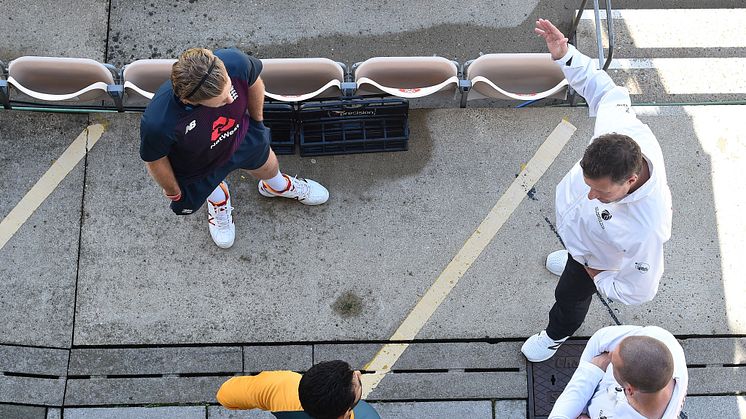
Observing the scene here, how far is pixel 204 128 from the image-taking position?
152 inches

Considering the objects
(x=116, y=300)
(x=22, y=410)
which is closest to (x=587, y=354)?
(x=116, y=300)

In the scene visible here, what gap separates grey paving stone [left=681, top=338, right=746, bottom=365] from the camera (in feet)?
16.9

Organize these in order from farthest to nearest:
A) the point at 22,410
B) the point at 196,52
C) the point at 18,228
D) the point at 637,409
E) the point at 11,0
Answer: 1. the point at 11,0
2. the point at 18,228
3. the point at 22,410
4. the point at 196,52
5. the point at 637,409

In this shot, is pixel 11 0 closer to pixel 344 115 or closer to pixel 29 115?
pixel 29 115

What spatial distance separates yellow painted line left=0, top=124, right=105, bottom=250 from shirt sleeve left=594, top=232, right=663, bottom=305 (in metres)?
3.83

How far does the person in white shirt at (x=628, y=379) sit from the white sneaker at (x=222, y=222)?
105 inches

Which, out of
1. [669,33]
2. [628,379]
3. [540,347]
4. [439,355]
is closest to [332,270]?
[439,355]

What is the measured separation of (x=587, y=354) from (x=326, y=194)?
242cm

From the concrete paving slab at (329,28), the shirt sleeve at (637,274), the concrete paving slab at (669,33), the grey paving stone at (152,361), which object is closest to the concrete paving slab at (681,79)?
the concrete paving slab at (669,33)

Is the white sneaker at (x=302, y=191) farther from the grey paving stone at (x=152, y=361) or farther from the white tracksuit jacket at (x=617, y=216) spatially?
the white tracksuit jacket at (x=617, y=216)

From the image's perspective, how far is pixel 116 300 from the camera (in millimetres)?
5219

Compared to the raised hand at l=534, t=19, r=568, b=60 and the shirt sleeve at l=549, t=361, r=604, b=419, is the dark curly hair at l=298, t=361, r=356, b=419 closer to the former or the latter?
the shirt sleeve at l=549, t=361, r=604, b=419

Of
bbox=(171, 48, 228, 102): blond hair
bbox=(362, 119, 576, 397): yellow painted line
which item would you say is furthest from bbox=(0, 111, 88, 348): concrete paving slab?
bbox=(171, 48, 228, 102): blond hair

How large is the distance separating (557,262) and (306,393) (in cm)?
250
